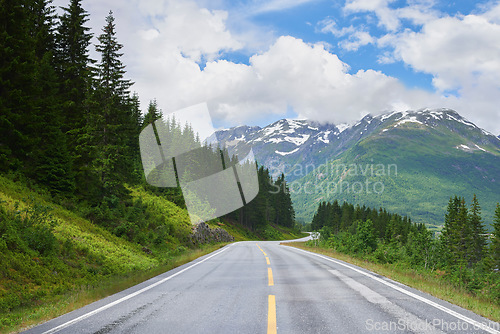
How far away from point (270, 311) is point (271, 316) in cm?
34

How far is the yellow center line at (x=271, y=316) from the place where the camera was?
480cm

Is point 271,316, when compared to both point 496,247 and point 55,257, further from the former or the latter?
point 496,247

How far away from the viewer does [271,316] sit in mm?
5523

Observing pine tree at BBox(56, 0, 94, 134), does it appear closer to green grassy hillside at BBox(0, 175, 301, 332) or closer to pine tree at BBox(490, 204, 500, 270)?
green grassy hillside at BBox(0, 175, 301, 332)

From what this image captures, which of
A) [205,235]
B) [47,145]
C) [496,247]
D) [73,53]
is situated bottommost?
[496,247]

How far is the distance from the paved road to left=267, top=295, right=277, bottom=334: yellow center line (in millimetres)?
17

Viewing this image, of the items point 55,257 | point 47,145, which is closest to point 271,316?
point 55,257

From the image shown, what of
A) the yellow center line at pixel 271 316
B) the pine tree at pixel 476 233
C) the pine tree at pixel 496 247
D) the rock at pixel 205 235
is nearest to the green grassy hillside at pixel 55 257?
the yellow center line at pixel 271 316

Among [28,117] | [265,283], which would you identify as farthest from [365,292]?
[28,117]

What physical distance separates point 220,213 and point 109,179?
48.2 meters

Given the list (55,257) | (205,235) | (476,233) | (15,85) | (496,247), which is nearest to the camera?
(55,257)

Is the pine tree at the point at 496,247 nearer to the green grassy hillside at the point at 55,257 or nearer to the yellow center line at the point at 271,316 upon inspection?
the green grassy hillside at the point at 55,257

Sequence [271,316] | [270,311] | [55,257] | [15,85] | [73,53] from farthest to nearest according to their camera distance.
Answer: [73,53], [15,85], [55,257], [270,311], [271,316]

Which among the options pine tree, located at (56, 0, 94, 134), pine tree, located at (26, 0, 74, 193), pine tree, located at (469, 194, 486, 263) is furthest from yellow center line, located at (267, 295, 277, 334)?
pine tree, located at (469, 194, 486, 263)
